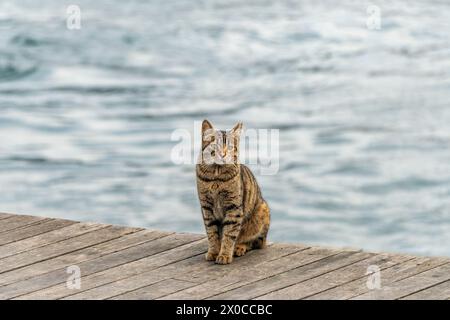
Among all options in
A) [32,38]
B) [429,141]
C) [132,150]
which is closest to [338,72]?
[429,141]

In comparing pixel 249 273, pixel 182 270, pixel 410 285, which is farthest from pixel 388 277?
pixel 182 270

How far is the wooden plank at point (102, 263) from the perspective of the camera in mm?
4762

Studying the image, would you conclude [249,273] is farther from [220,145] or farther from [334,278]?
[220,145]

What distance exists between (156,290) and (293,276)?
2.05ft

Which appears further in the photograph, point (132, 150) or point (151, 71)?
point (151, 71)

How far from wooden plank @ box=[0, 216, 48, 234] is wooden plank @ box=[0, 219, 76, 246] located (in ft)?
0.17

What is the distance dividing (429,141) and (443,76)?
2.26 metres

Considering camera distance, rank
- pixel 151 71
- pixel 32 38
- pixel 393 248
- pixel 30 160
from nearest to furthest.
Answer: pixel 393 248, pixel 30 160, pixel 151 71, pixel 32 38

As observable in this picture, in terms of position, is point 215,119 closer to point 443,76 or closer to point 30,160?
point 30,160

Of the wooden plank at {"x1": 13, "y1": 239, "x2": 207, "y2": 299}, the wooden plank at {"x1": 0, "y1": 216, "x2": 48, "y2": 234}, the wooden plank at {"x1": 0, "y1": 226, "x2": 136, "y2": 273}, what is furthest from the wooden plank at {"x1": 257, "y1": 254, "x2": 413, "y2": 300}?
the wooden plank at {"x1": 0, "y1": 216, "x2": 48, "y2": 234}

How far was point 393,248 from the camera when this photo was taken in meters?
9.21

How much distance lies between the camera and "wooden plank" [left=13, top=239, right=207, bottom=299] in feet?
15.4

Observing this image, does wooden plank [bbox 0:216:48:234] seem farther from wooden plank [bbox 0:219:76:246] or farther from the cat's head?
the cat's head

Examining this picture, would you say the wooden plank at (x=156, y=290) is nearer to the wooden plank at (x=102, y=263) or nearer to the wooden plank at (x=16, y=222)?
the wooden plank at (x=102, y=263)
